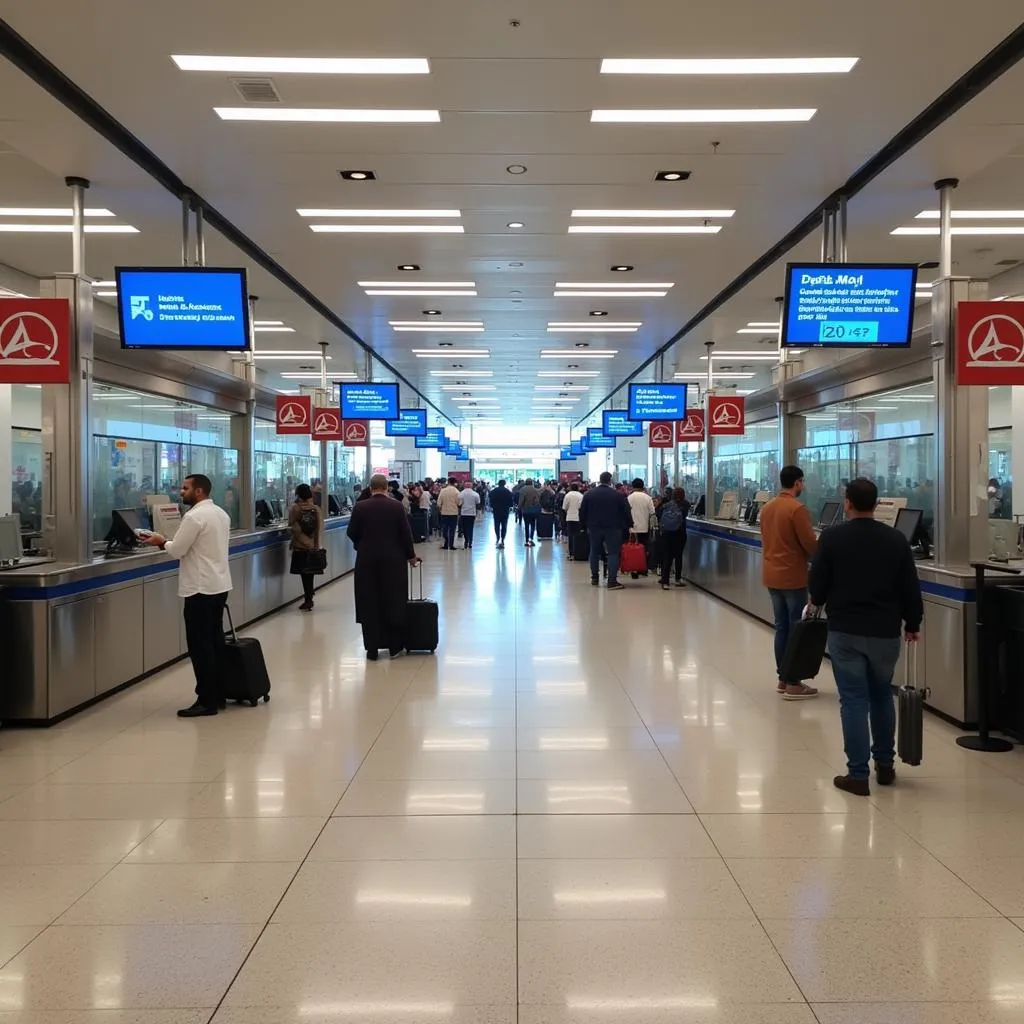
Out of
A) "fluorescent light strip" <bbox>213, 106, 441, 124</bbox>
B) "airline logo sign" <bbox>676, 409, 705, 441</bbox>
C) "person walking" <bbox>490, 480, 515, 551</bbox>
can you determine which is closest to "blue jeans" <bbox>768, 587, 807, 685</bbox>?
"fluorescent light strip" <bbox>213, 106, 441, 124</bbox>

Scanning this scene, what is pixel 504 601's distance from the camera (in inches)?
508

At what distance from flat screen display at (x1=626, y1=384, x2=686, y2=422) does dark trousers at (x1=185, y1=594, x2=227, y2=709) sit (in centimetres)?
1073

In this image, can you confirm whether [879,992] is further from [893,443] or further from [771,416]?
[771,416]

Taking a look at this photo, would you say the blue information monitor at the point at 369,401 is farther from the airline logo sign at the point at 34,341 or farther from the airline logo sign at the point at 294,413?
the airline logo sign at the point at 34,341

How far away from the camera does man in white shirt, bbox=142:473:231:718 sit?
21.7 feet

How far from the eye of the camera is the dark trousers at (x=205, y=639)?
6.65 meters

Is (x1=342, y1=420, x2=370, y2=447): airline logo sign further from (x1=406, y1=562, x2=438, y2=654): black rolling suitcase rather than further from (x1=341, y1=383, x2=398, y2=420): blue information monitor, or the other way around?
(x1=406, y1=562, x2=438, y2=654): black rolling suitcase

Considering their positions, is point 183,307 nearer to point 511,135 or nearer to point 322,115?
point 322,115

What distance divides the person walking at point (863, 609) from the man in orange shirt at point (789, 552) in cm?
218

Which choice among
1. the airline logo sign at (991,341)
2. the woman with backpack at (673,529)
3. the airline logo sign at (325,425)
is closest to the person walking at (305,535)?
the airline logo sign at (325,425)

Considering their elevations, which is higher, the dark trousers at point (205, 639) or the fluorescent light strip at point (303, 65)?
the fluorescent light strip at point (303, 65)

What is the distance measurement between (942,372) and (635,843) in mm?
4756

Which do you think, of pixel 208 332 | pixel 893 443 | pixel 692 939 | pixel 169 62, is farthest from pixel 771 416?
pixel 692 939

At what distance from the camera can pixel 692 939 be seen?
330cm
